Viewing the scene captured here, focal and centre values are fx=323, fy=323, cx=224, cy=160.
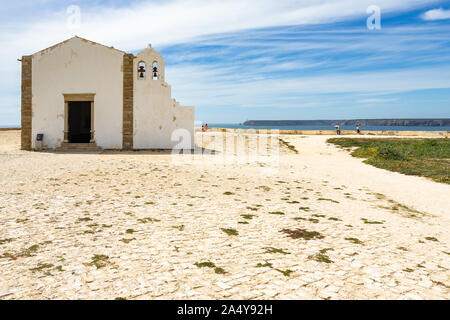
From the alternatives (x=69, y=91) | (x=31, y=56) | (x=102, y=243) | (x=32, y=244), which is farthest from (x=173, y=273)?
(x=31, y=56)

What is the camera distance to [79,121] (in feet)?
92.3

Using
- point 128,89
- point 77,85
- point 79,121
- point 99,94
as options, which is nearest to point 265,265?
point 128,89

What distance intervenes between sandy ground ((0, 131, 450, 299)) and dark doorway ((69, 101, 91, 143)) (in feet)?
50.7

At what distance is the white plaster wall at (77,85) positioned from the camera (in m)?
23.2

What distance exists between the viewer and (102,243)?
5.85m

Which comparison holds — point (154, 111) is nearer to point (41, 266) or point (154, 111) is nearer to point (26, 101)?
point (26, 101)

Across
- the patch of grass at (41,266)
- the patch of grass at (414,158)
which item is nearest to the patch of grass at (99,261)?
the patch of grass at (41,266)

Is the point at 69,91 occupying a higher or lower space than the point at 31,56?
lower

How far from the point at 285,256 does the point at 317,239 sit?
122 cm

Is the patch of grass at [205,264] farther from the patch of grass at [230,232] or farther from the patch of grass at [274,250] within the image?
the patch of grass at [230,232]

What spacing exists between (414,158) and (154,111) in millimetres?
19314

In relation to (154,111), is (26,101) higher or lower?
higher
